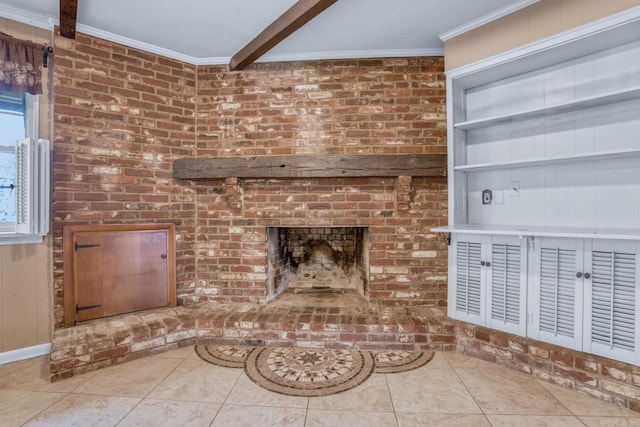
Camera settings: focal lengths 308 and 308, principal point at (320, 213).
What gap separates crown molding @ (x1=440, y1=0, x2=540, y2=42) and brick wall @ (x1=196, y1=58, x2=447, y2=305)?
287 mm

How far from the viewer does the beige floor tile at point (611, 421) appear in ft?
4.94

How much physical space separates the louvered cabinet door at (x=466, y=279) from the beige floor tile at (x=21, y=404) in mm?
2605

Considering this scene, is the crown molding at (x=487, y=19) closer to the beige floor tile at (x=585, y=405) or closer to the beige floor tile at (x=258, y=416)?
the beige floor tile at (x=585, y=405)

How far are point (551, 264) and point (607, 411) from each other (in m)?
0.78

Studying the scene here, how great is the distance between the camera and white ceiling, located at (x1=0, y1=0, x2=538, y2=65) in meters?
2.04

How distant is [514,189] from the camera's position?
219 centimetres

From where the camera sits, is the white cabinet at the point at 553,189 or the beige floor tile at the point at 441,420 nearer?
the beige floor tile at the point at 441,420

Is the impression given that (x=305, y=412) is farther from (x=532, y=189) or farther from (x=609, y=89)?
(x=609, y=89)

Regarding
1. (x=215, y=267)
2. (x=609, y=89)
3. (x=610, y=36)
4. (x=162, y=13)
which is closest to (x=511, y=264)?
(x=609, y=89)

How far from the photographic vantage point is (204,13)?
2.14 metres

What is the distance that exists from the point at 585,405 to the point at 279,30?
291cm

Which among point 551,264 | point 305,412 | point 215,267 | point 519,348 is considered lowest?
point 305,412

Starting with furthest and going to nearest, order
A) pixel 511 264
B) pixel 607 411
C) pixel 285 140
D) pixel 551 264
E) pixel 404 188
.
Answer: pixel 285 140, pixel 404 188, pixel 511 264, pixel 551 264, pixel 607 411

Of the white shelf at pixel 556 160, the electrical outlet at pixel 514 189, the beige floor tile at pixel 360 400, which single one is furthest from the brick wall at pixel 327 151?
the beige floor tile at pixel 360 400
